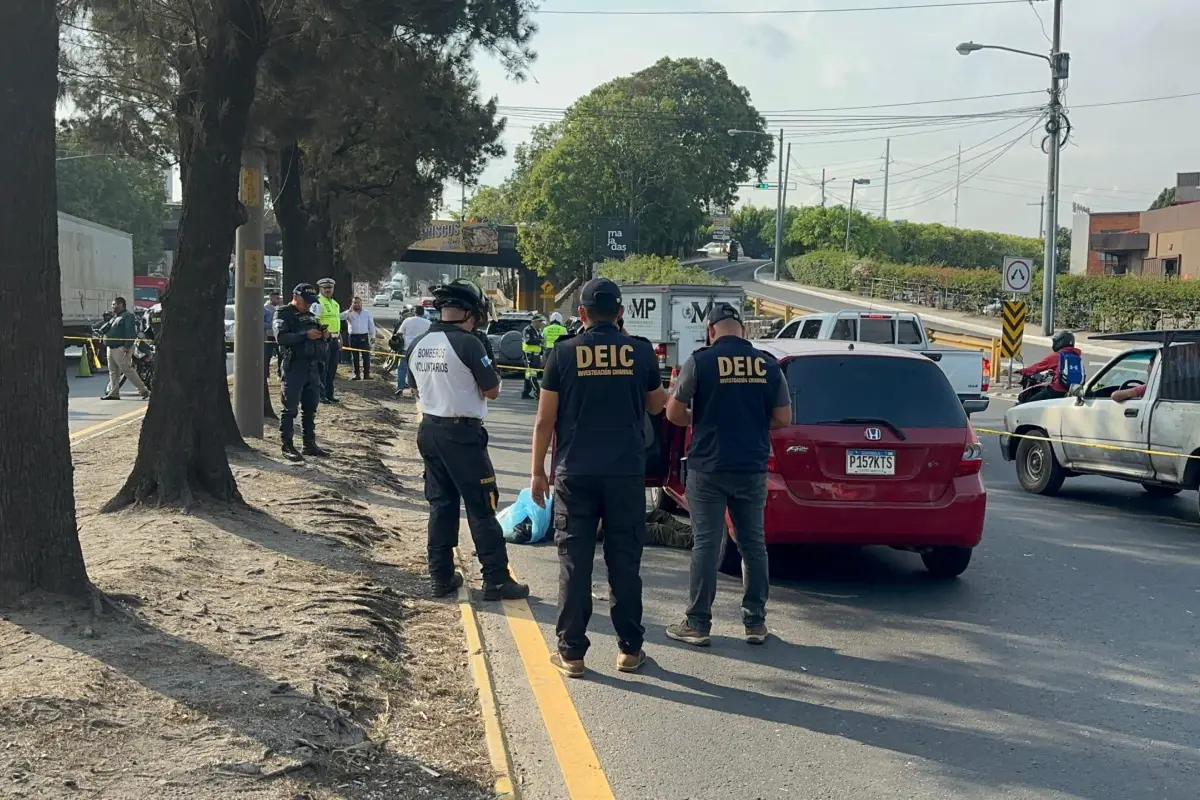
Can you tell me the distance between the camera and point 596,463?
6.15m

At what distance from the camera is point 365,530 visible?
9.77 metres

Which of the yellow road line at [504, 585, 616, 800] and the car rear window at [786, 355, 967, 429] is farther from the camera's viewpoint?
the car rear window at [786, 355, 967, 429]

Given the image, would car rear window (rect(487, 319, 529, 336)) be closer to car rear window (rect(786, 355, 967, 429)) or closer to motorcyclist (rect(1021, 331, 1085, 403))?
motorcyclist (rect(1021, 331, 1085, 403))

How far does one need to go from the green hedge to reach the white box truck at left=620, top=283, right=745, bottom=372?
22483mm

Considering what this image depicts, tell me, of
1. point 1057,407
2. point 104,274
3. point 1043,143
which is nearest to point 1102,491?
point 1057,407

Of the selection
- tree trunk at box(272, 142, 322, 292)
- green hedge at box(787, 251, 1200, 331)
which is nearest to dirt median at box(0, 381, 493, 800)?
tree trunk at box(272, 142, 322, 292)

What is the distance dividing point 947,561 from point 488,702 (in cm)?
432

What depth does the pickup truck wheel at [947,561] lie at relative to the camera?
340 inches

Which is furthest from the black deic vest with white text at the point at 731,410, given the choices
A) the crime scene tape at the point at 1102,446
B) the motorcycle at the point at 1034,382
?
the motorcycle at the point at 1034,382

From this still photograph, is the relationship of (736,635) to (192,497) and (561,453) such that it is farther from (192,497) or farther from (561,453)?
(192,497)

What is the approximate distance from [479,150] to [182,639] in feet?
77.0

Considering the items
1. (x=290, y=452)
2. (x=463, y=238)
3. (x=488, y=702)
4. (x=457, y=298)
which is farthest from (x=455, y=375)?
(x=463, y=238)

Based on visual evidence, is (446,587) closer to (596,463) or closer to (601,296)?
(596,463)

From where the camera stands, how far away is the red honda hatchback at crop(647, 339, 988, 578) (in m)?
8.11
